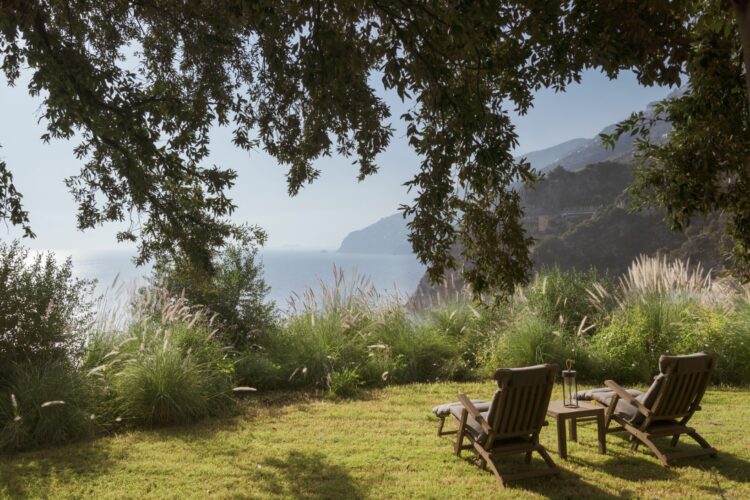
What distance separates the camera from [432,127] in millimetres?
4605

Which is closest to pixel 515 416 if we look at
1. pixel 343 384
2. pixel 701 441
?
pixel 701 441

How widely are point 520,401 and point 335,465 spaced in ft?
5.65

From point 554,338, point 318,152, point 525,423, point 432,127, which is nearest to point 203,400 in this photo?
point 318,152

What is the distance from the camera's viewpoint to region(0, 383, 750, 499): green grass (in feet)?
14.9

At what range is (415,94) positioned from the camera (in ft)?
15.3

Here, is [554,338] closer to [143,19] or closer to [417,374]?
[417,374]

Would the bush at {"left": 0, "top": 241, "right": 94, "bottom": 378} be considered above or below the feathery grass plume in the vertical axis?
above

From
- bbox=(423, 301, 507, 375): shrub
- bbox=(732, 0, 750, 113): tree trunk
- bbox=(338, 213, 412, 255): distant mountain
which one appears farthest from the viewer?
bbox=(338, 213, 412, 255): distant mountain

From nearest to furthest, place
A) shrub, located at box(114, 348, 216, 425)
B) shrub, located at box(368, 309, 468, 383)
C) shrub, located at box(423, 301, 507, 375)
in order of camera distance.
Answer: shrub, located at box(114, 348, 216, 425) < shrub, located at box(368, 309, 468, 383) < shrub, located at box(423, 301, 507, 375)

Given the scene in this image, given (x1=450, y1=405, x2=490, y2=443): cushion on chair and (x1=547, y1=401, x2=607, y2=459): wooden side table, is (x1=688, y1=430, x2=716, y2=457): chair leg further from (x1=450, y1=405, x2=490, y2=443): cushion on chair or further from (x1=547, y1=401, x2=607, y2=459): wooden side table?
(x1=450, y1=405, x2=490, y2=443): cushion on chair

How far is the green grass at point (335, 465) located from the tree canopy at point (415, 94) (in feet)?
5.53

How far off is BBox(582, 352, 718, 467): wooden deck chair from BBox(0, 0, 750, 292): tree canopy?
1202 millimetres

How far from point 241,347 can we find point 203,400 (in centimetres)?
259

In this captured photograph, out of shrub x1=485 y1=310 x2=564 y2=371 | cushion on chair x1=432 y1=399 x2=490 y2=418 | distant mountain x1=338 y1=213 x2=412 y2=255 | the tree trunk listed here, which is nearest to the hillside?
shrub x1=485 y1=310 x2=564 y2=371
